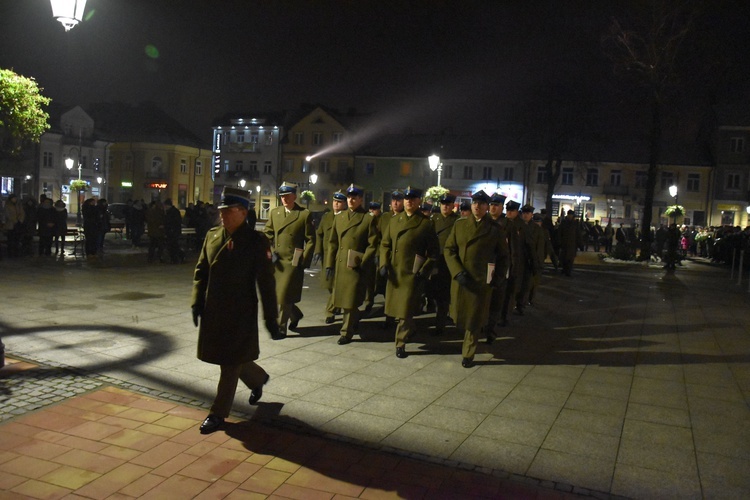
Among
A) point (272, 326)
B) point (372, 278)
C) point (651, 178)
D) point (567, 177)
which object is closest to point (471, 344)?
point (372, 278)

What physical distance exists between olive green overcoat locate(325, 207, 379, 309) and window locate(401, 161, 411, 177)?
53.0 m

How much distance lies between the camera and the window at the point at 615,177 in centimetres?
5619

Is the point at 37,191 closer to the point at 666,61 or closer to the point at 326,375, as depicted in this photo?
the point at 666,61

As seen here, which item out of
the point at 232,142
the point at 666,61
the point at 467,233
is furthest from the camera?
the point at 232,142

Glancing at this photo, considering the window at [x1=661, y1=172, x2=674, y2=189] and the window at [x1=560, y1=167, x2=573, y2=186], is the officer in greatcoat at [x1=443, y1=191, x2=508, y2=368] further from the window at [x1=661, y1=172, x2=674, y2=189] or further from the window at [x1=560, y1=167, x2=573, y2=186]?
the window at [x1=661, y1=172, x2=674, y2=189]

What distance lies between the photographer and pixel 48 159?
58188 mm

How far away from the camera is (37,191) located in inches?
2237

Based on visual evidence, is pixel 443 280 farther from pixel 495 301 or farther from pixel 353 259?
pixel 353 259

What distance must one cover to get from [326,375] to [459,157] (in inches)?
2129

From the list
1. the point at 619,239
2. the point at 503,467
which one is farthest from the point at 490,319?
the point at 619,239

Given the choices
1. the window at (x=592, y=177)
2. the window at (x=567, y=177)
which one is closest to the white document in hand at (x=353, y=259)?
the window at (x=592, y=177)

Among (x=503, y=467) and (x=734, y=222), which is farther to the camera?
(x=734, y=222)

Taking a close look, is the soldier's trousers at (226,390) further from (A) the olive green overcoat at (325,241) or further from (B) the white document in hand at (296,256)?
(A) the olive green overcoat at (325,241)

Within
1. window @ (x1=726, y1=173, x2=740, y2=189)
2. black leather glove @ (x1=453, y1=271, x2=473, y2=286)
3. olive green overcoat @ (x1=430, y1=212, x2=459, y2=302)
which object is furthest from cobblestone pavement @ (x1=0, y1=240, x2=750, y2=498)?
window @ (x1=726, y1=173, x2=740, y2=189)
